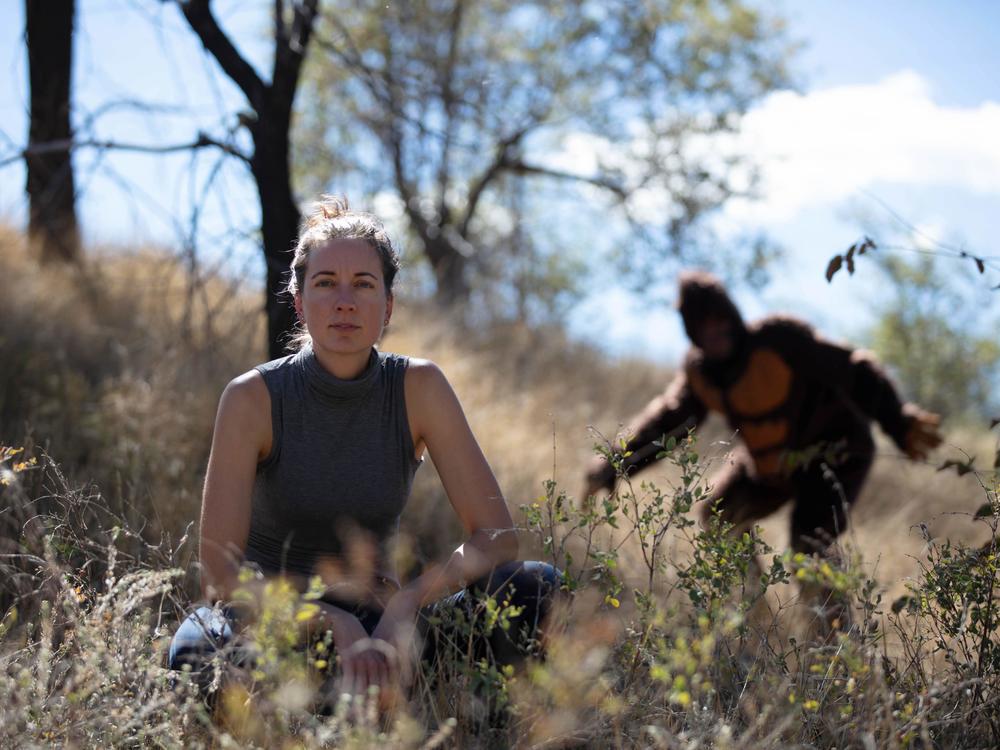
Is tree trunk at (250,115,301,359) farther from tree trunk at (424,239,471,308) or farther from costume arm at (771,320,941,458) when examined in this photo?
tree trunk at (424,239,471,308)

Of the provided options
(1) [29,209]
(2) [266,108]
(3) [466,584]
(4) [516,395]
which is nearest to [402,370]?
(3) [466,584]

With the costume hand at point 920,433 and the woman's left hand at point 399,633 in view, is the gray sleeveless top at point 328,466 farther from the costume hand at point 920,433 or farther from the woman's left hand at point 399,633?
the costume hand at point 920,433

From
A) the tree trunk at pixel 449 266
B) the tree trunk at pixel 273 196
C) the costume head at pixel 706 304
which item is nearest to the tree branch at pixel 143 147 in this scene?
the tree trunk at pixel 273 196

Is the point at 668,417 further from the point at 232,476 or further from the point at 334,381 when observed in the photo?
the point at 232,476

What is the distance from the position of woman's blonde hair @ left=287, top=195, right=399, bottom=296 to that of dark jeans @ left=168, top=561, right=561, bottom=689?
990mm

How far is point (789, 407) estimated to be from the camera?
518 centimetres

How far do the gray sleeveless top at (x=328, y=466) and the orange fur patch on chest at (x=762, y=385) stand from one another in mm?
2613

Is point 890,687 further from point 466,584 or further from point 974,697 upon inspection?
point 466,584

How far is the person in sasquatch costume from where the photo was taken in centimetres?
504

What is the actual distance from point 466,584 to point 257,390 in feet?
2.73

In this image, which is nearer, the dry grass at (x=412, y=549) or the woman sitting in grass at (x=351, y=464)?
the dry grass at (x=412, y=549)

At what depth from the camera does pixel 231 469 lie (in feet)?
9.21

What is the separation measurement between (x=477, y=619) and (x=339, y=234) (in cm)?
124

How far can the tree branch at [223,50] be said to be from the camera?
5.00 meters
